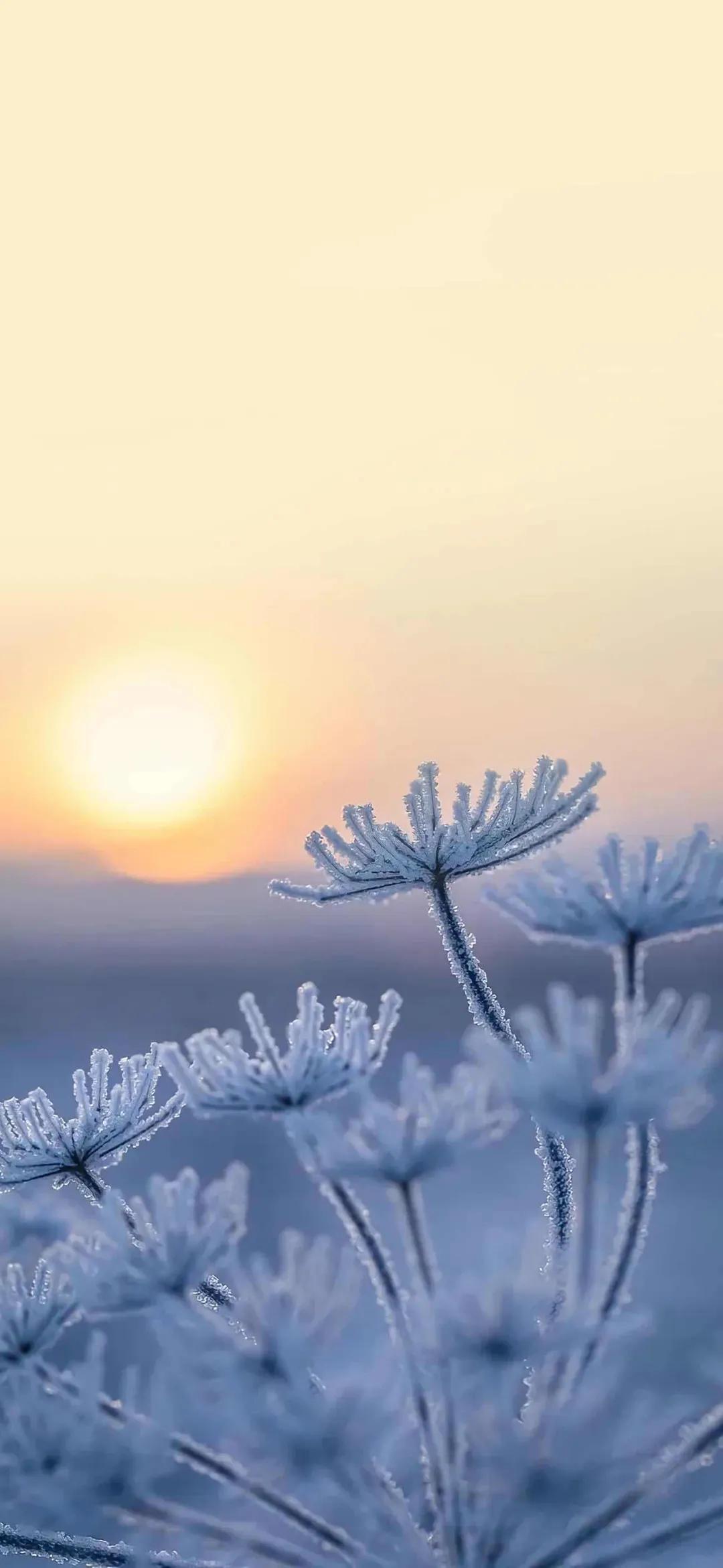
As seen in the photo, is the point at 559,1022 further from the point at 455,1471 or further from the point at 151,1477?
the point at 151,1477

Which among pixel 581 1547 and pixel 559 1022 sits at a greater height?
pixel 559 1022

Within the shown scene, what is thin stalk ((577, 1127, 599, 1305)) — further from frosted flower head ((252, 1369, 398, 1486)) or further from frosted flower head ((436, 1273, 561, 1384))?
frosted flower head ((252, 1369, 398, 1486))

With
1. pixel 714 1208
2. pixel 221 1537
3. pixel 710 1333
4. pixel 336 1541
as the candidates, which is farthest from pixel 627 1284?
pixel 714 1208

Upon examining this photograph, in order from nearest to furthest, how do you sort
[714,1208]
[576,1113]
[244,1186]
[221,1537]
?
1. [576,1113]
2. [221,1537]
3. [244,1186]
4. [714,1208]

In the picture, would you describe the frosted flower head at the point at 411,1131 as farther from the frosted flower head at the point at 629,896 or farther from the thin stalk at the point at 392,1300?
the frosted flower head at the point at 629,896

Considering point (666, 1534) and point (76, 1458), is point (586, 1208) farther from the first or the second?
point (76, 1458)

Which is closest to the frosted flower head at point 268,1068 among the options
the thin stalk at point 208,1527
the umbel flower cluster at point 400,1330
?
the umbel flower cluster at point 400,1330

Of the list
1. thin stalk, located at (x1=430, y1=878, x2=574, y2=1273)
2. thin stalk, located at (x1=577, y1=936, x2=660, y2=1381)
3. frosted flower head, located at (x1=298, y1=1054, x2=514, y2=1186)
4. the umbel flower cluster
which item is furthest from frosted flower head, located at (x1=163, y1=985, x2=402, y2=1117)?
thin stalk, located at (x1=577, y1=936, x2=660, y2=1381)
